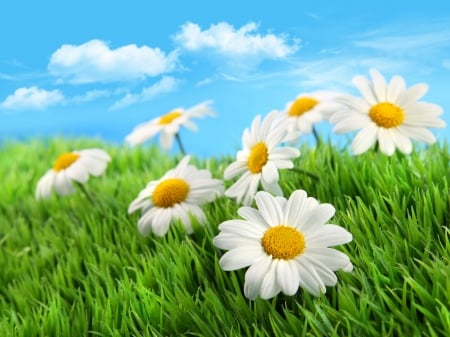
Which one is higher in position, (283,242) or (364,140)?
(364,140)

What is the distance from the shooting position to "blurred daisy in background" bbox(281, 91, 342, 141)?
1.79 m

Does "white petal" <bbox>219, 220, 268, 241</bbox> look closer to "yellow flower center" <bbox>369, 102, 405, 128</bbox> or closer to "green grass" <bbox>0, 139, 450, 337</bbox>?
"green grass" <bbox>0, 139, 450, 337</bbox>

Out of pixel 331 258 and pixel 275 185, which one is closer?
pixel 331 258

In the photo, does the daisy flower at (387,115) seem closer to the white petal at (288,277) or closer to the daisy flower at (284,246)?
the daisy flower at (284,246)

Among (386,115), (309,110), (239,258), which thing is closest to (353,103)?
(386,115)

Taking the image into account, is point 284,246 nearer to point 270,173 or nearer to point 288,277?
point 288,277

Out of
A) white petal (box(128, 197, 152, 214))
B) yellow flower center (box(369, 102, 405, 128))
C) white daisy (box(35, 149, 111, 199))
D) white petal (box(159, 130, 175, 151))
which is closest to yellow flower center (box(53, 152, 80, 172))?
white daisy (box(35, 149, 111, 199))

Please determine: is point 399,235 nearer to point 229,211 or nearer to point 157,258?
point 229,211

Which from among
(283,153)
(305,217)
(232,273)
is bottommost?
(232,273)

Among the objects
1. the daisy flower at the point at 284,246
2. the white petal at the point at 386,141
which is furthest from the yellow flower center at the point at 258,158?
the white petal at the point at 386,141

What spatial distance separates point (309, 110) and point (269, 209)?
600 millimetres

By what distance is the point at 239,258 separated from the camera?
1215 mm

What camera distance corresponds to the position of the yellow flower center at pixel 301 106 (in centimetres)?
184

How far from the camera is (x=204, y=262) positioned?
152 centimetres
